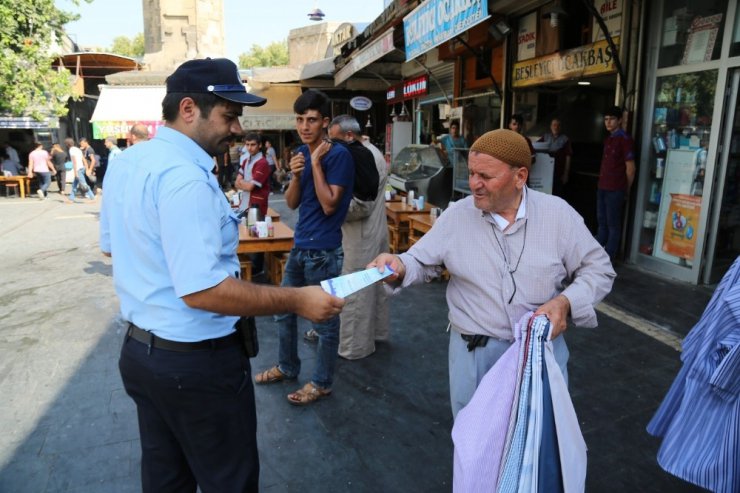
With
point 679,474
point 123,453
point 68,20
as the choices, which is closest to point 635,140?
point 679,474

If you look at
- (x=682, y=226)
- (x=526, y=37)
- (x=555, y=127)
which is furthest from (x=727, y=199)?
(x=526, y=37)

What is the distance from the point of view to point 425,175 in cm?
933

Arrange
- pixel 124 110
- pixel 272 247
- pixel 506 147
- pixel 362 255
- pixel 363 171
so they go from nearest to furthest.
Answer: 1. pixel 506 147
2. pixel 363 171
3. pixel 362 255
4. pixel 272 247
5. pixel 124 110

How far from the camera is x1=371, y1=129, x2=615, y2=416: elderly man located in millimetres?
1893

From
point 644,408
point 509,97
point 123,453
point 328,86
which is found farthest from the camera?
point 328,86

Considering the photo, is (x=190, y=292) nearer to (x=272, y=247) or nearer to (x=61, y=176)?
(x=272, y=247)

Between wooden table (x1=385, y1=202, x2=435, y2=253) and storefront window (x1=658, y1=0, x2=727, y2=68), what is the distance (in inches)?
132

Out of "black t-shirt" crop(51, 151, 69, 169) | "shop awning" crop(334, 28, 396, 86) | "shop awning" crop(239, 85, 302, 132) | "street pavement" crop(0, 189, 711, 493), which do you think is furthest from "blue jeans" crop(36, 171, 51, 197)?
"street pavement" crop(0, 189, 711, 493)

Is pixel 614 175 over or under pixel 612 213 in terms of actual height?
over

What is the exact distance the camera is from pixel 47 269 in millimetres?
7246

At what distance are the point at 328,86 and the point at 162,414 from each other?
1670cm

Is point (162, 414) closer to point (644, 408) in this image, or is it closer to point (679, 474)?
point (679, 474)

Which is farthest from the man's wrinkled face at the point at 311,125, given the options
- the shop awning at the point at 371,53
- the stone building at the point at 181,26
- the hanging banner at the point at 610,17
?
the stone building at the point at 181,26

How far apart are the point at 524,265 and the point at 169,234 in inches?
48.2
